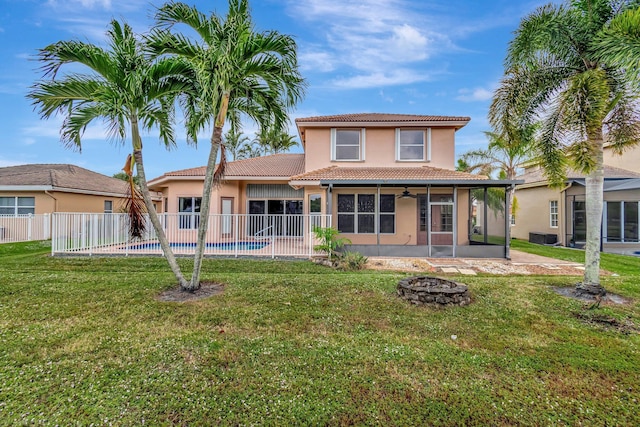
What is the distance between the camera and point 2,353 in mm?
4223

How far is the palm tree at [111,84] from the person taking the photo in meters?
5.86

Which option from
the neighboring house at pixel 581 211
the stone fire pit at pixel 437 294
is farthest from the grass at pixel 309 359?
the neighboring house at pixel 581 211

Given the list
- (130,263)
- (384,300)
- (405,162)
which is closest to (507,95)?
(384,300)

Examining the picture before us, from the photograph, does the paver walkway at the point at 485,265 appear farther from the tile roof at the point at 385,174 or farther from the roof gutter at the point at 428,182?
the tile roof at the point at 385,174

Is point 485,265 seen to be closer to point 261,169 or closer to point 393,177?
point 393,177

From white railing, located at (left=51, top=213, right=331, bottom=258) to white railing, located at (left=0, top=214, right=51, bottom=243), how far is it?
7.53 metres

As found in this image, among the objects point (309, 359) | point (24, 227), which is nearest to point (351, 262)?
point (309, 359)

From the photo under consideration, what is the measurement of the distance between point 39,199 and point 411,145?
2355 centimetres

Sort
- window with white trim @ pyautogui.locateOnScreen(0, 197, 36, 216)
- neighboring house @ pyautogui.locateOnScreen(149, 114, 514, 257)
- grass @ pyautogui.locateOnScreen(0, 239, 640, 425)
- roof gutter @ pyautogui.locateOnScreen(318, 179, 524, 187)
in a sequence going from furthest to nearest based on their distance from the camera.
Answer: window with white trim @ pyautogui.locateOnScreen(0, 197, 36, 216), neighboring house @ pyautogui.locateOnScreen(149, 114, 514, 257), roof gutter @ pyautogui.locateOnScreen(318, 179, 524, 187), grass @ pyautogui.locateOnScreen(0, 239, 640, 425)

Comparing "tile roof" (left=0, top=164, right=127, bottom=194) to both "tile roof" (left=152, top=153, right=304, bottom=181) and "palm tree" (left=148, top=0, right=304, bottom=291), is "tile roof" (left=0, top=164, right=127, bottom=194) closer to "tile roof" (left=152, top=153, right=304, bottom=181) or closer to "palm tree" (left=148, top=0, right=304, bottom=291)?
"tile roof" (left=152, top=153, right=304, bottom=181)

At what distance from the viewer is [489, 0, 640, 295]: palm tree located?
6.27 m

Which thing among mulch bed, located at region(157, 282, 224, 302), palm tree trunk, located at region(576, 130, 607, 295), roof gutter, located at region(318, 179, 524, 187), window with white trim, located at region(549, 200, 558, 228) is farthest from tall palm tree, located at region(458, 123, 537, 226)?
mulch bed, located at region(157, 282, 224, 302)

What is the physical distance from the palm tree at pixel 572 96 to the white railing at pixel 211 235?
7.52 meters

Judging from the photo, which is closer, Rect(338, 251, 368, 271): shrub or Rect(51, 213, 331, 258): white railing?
Rect(338, 251, 368, 271): shrub
